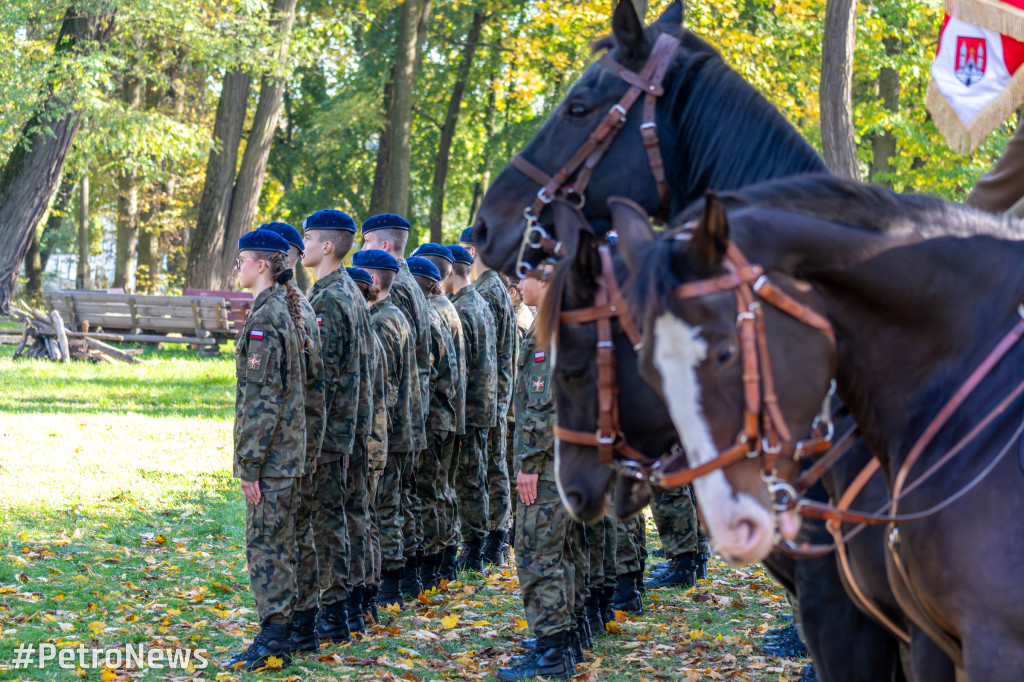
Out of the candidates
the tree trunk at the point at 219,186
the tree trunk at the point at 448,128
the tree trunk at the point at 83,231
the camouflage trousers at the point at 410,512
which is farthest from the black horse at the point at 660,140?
the tree trunk at the point at 83,231

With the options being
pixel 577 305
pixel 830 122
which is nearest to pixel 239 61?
pixel 830 122

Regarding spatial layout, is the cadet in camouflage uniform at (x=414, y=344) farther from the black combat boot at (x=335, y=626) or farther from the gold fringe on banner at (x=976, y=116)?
the gold fringe on banner at (x=976, y=116)

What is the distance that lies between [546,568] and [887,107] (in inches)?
739

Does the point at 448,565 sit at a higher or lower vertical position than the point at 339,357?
lower

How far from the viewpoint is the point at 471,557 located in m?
9.75

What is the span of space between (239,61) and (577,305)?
1988 cm

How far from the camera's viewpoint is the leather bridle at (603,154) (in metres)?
3.70

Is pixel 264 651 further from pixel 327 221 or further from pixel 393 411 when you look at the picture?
pixel 327 221

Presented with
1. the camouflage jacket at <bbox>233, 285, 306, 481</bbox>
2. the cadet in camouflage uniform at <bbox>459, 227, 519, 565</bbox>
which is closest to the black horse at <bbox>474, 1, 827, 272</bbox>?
the camouflage jacket at <bbox>233, 285, 306, 481</bbox>

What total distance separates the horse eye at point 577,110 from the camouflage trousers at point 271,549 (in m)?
3.56

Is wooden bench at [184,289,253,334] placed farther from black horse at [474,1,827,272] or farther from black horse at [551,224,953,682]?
black horse at [551,224,953,682]

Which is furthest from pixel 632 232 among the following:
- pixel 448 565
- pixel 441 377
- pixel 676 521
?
pixel 448 565

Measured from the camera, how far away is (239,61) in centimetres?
2139

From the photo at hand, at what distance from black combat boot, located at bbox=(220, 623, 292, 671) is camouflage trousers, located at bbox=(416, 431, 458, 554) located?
2457 millimetres
